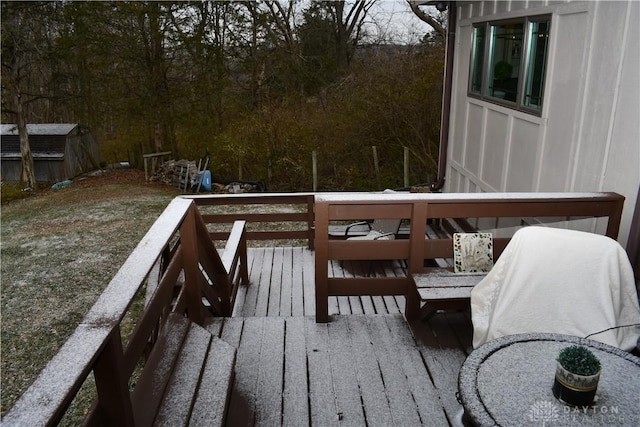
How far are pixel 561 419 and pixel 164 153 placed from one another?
1477 cm

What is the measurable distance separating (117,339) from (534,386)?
54.9 inches

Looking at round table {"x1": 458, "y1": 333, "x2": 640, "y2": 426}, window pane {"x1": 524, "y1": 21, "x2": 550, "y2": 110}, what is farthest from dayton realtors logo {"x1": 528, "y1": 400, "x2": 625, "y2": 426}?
window pane {"x1": 524, "y1": 21, "x2": 550, "y2": 110}

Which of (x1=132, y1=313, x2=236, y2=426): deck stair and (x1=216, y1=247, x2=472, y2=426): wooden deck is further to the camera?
(x1=216, y1=247, x2=472, y2=426): wooden deck

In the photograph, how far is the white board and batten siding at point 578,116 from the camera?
9.71 feet

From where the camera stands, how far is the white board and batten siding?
2961 millimetres

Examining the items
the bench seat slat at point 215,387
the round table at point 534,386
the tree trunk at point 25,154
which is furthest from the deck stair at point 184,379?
the tree trunk at point 25,154

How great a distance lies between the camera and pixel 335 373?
261cm

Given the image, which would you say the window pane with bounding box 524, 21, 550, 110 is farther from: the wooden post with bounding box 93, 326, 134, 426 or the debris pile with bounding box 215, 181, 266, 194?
the debris pile with bounding box 215, 181, 266, 194

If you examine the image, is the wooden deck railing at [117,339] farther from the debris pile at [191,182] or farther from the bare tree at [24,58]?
the bare tree at [24,58]

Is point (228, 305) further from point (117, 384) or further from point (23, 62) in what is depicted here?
point (23, 62)

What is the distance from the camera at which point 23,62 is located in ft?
47.9

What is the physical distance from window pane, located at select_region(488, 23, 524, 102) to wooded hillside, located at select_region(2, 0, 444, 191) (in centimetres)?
746

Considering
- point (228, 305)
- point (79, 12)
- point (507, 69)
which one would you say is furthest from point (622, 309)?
point (79, 12)

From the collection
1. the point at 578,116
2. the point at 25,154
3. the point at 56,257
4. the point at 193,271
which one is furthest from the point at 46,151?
the point at 578,116
